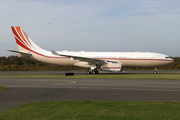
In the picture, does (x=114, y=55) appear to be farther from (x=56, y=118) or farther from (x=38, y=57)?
(x=56, y=118)

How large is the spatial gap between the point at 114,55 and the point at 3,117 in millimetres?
31190

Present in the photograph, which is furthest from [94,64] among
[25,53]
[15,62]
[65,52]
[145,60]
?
[15,62]

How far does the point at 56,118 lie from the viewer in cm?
637

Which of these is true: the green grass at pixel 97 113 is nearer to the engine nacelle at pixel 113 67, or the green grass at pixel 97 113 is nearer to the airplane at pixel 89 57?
the engine nacelle at pixel 113 67

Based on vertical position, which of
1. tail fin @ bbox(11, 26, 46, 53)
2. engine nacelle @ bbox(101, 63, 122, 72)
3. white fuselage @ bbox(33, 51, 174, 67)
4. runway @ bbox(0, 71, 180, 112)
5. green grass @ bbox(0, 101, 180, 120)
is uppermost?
tail fin @ bbox(11, 26, 46, 53)

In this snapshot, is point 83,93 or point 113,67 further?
point 113,67

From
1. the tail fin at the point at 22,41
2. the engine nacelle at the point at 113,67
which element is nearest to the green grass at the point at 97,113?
the engine nacelle at the point at 113,67

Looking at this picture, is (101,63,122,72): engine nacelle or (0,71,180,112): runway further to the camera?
(101,63,122,72): engine nacelle

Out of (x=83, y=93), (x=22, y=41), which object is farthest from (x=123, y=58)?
(x=83, y=93)

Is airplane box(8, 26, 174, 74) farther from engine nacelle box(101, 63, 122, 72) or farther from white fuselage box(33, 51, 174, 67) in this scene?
engine nacelle box(101, 63, 122, 72)

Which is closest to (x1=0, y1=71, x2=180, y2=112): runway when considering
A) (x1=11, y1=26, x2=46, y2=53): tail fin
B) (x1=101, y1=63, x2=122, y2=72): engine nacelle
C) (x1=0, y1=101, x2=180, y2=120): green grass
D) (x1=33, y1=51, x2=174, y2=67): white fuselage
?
(x1=0, y1=101, x2=180, y2=120): green grass

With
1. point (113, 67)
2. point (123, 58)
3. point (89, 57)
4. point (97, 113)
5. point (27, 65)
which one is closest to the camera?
point (97, 113)

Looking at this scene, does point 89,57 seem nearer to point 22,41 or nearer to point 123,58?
point 123,58

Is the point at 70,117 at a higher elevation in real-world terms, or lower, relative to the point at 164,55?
lower
